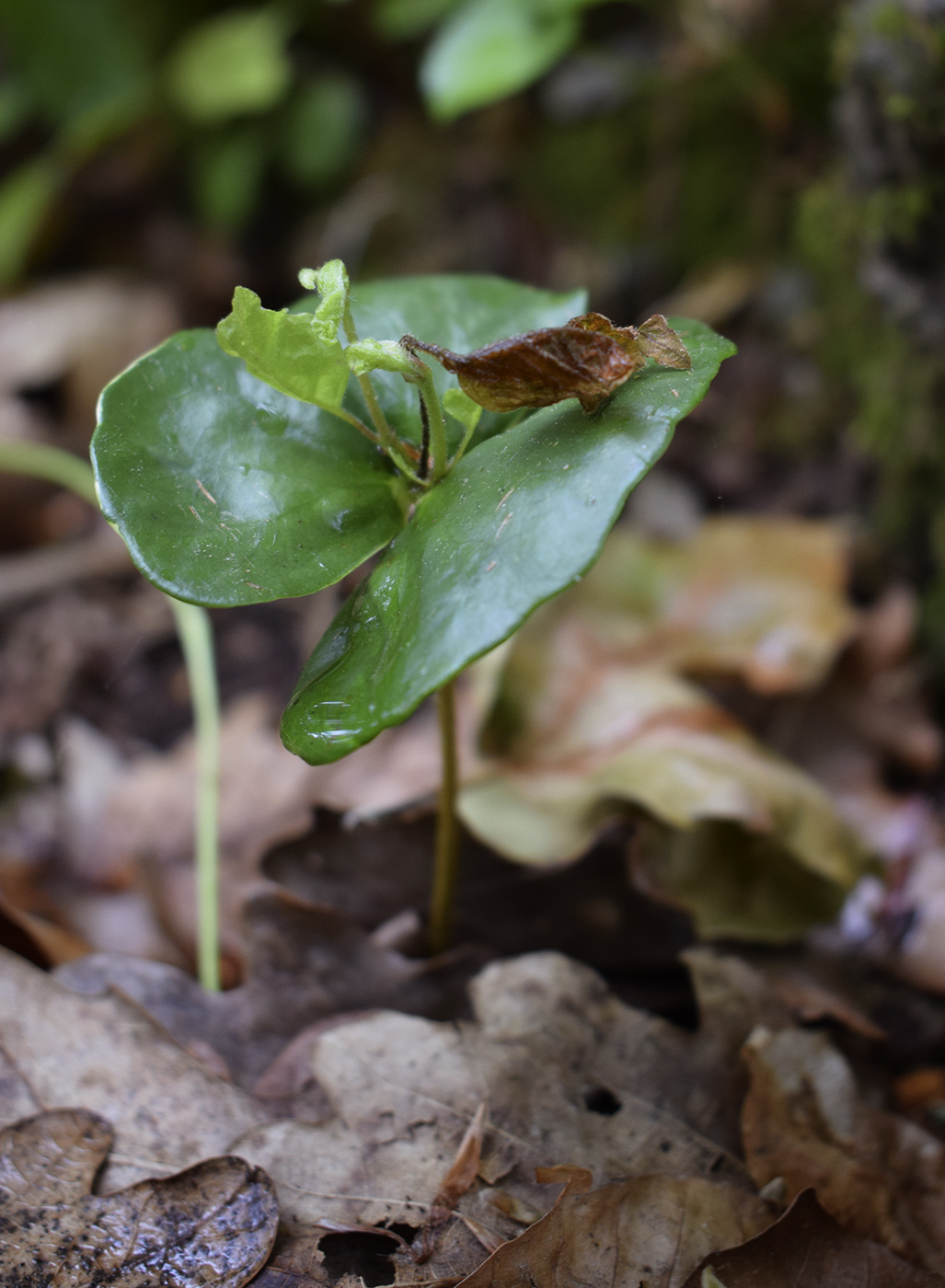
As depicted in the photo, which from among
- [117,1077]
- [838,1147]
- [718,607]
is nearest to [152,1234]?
[117,1077]

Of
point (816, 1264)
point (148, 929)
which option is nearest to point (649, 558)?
point (148, 929)

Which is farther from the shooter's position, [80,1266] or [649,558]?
[649,558]

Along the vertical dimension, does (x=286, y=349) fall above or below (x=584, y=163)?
above

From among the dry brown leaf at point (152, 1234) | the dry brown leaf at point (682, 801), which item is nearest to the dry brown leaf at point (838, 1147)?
the dry brown leaf at point (682, 801)

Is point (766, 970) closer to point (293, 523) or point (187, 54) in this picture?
point (293, 523)

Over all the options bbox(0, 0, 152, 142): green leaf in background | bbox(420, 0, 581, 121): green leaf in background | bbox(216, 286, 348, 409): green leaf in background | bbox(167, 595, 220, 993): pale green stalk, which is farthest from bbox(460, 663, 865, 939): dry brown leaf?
bbox(0, 0, 152, 142): green leaf in background

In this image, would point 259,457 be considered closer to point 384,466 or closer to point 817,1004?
point 384,466

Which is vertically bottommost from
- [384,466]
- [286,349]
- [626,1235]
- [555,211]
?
[626,1235]
